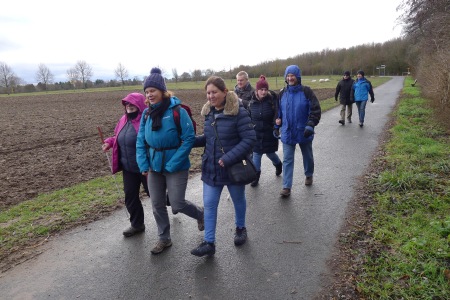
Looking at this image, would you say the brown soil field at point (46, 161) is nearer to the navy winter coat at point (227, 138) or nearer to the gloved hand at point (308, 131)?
the gloved hand at point (308, 131)

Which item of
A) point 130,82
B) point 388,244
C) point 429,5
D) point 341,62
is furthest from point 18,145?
point 130,82

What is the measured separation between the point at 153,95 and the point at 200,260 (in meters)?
1.96

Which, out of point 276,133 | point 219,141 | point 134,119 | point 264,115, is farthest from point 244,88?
point 219,141

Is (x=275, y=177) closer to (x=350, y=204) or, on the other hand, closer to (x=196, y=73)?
(x=350, y=204)

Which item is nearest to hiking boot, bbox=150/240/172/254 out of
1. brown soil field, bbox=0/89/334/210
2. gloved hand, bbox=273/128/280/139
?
gloved hand, bbox=273/128/280/139

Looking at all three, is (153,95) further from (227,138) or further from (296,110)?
(296,110)

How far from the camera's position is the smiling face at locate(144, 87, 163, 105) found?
11.9ft

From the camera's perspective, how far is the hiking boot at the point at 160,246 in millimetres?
3856

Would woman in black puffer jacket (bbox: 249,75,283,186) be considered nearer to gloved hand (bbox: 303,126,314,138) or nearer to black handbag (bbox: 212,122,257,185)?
gloved hand (bbox: 303,126,314,138)

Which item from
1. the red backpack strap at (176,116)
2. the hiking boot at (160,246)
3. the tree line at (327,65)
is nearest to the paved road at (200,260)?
the hiking boot at (160,246)

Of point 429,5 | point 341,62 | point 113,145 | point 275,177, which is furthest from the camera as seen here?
point 341,62

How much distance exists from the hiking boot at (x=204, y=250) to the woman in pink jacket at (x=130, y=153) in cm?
116

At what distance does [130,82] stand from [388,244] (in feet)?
338

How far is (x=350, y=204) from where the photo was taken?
4.96 meters
